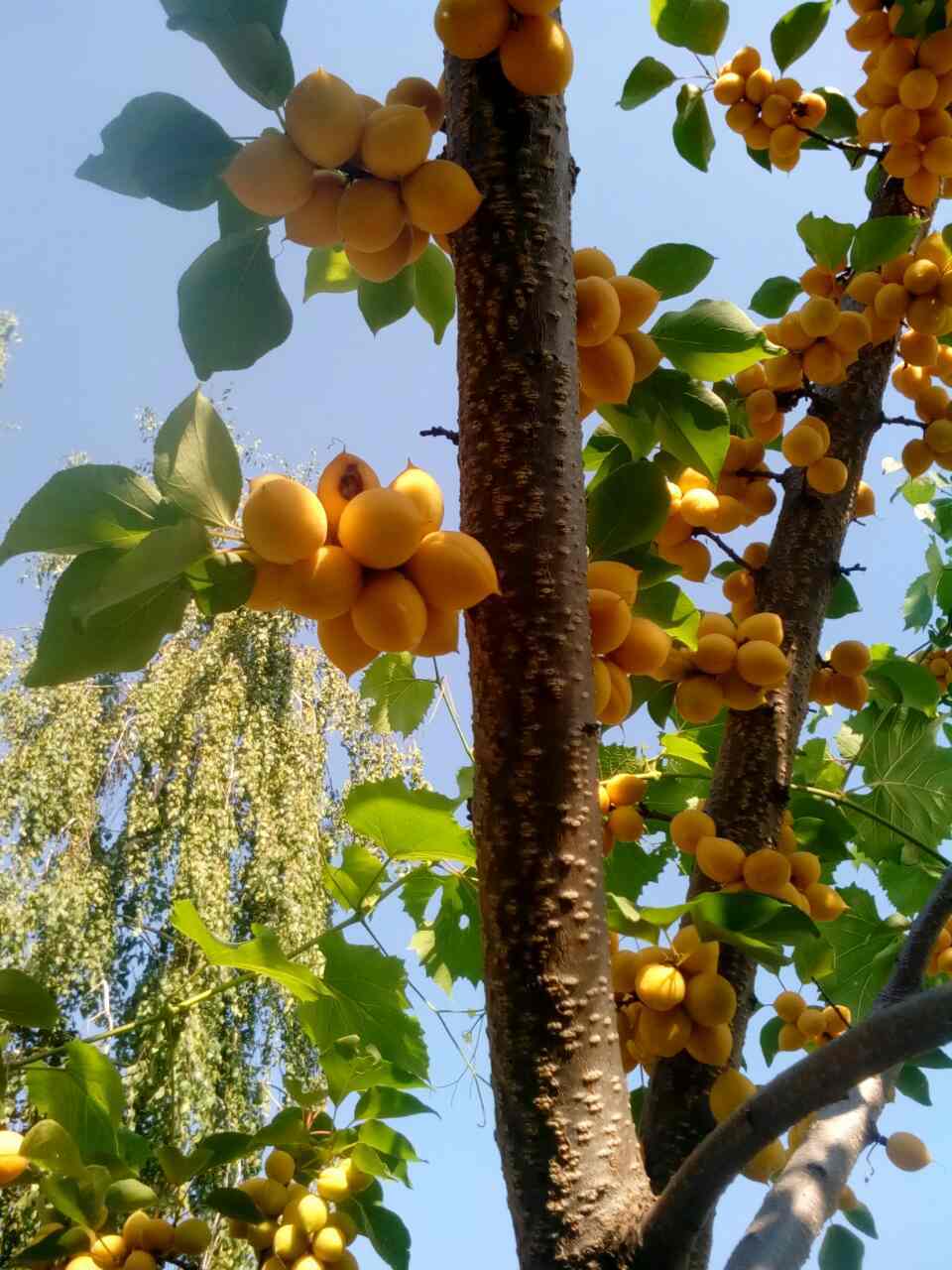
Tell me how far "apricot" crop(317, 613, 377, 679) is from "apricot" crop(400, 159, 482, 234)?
0.31 meters

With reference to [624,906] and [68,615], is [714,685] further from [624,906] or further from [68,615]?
[68,615]

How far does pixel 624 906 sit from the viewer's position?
95 cm

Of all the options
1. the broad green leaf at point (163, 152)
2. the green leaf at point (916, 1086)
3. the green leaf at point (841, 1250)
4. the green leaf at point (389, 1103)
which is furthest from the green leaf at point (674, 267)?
the green leaf at point (841, 1250)

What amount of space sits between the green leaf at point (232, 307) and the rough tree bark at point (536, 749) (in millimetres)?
226

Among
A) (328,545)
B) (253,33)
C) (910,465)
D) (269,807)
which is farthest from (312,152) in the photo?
(269,807)

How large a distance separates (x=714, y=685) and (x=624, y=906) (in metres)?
0.34

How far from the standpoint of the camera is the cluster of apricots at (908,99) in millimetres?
1573

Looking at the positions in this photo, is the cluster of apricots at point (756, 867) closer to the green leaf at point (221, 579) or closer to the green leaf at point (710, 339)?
the green leaf at point (710, 339)

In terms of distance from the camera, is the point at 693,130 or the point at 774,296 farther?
the point at 693,130

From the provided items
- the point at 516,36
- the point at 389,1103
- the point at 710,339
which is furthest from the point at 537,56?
the point at 389,1103

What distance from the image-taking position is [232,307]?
926 millimetres

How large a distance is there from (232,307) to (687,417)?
0.45 m

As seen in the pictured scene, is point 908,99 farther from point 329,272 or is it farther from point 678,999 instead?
point 678,999

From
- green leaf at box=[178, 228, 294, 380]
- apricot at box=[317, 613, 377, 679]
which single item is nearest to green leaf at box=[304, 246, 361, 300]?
green leaf at box=[178, 228, 294, 380]
